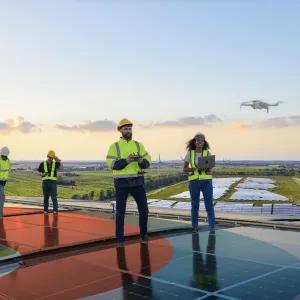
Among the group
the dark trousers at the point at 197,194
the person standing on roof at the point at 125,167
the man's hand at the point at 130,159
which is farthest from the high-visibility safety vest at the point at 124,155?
the dark trousers at the point at 197,194

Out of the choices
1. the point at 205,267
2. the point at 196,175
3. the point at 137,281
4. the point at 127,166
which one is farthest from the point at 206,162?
the point at 137,281

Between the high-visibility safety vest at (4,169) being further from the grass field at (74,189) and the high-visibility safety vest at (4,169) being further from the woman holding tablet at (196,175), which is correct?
the woman holding tablet at (196,175)

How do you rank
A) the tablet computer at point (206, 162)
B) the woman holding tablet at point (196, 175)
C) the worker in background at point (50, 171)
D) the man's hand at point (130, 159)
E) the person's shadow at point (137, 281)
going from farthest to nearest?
the worker in background at point (50, 171) < the woman holding tablet at point (196, 175) < the tablet computer at point (206, 162) < the man's hand at point (130, 159) < the person's shadow at point (137, 281)

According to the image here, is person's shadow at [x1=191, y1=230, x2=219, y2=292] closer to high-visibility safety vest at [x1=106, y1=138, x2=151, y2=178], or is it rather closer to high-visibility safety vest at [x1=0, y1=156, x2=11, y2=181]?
high-visibility safety vest at [x1=106, y1=138, x2=151, y2=178]

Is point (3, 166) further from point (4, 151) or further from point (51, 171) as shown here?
point (51, 171)

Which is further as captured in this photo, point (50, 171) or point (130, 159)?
point (50, 171)

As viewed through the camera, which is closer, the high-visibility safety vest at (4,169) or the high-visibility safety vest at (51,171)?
the high-visibility safety vest at (4,169)
